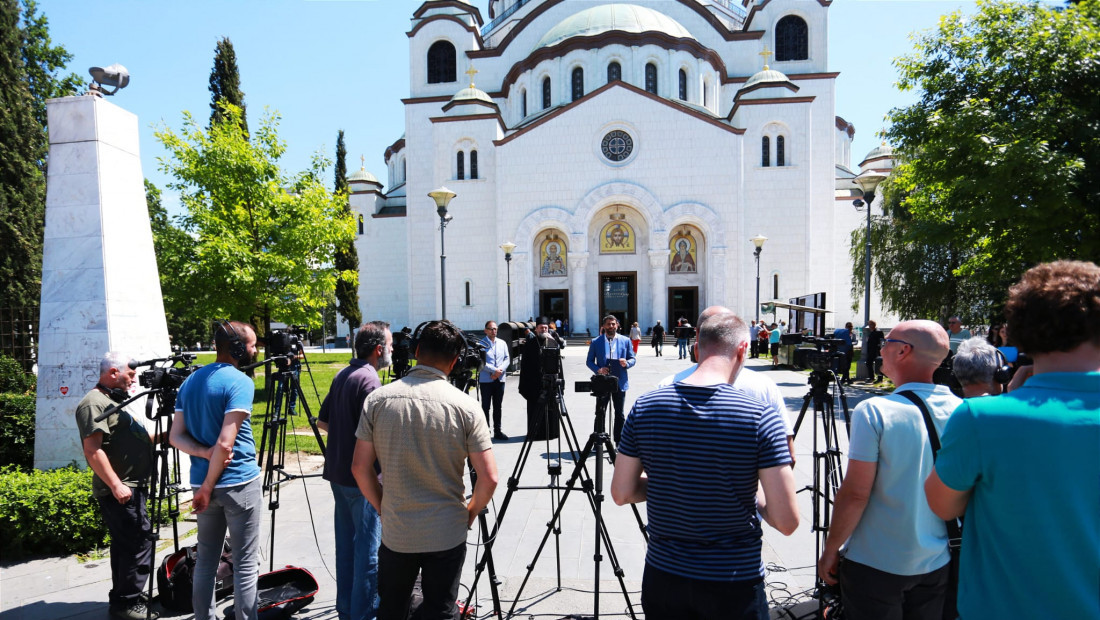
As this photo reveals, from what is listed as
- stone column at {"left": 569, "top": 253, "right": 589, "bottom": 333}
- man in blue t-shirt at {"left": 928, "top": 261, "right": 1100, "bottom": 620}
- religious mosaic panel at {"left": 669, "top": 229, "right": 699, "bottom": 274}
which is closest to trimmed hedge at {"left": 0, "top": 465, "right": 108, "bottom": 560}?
man in blue t-shirt at {"left": 928, "top": 261, "right": 1100, "bottom": 620}

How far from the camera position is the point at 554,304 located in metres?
33.6

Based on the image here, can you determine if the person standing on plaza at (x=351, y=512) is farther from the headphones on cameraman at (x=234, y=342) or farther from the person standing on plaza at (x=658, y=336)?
the person standing on plaza at (x=658, y=336)

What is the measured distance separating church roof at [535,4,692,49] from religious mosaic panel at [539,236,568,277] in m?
13.0

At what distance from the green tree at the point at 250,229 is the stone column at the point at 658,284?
63.8 feet

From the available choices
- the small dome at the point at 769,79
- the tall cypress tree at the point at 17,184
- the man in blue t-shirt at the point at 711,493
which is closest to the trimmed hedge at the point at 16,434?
the man in blue t-shirt at the point at 711,493

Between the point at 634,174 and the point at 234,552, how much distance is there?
3069 centimetres

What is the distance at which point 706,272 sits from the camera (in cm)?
3183

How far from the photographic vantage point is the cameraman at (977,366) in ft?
11.7

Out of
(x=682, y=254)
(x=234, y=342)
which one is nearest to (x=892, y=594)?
(x=234, y=342)

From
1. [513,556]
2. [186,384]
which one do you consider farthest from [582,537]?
[186,384]

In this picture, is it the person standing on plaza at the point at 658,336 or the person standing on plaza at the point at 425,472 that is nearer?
the person standing on plaza at the point at 425,472

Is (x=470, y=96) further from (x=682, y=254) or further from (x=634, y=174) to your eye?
(x=682, y=254)

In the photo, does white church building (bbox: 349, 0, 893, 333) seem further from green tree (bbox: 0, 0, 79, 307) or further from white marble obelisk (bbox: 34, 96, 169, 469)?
white marble obelisk (bbox: 34, 96, 169, 469)

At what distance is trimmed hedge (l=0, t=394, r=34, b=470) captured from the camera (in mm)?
6266
